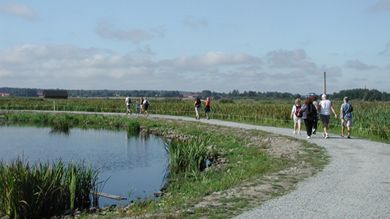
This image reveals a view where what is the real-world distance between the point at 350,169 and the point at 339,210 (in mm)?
4978

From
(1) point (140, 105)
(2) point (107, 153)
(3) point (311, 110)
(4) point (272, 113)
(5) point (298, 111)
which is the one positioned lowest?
(2) point (107, 153)

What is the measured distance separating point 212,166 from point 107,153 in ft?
30.4

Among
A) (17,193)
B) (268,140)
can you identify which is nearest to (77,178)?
(17,193)

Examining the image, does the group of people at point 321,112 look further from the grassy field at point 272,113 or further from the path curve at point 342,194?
the path curve at point 342,194

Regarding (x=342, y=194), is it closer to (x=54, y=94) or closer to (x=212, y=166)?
(x=212, y=166)

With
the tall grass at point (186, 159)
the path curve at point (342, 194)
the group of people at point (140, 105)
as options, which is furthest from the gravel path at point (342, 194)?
the group of people at point (140, 105)

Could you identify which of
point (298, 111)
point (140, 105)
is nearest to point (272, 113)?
point (298, 111)

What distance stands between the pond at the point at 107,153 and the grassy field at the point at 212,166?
1.10 meters

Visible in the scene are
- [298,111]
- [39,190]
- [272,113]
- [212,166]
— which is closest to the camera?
[39,190]

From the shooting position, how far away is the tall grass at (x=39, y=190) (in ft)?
38.0

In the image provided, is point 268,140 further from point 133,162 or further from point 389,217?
point 389,217

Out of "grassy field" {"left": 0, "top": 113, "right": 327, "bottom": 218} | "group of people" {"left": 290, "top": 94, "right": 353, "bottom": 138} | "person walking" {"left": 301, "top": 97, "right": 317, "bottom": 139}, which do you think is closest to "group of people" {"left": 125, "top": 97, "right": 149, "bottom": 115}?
"grassy field" {"left": 0, "top": 113, "right": 327, "bottom": 218}

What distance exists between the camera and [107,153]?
26.1m

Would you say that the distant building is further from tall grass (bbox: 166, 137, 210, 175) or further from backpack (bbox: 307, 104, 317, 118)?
tall grass (bbox: 166, 137, 210, 175)
